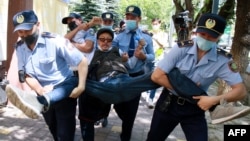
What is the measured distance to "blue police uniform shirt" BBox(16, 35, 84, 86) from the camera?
308cm

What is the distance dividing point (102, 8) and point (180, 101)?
16.8 meters

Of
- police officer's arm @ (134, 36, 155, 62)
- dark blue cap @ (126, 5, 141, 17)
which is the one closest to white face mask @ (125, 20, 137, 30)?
dark blue cap @ (126, 5, 141, 17)

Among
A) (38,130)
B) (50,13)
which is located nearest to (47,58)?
(38,130)

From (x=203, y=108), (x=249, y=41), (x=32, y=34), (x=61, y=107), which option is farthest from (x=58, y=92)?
(x=249, y=41)

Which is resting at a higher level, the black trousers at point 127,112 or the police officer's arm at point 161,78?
the police officer's arm at point 161,78

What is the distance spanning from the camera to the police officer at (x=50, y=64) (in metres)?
3.01

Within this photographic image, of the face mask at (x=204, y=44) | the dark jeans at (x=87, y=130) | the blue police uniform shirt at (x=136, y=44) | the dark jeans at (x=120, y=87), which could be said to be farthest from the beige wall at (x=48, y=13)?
the face mask at (x=204, y=44)

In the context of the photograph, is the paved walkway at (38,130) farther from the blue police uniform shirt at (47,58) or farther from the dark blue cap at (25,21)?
the dark blue cap at (25,21)

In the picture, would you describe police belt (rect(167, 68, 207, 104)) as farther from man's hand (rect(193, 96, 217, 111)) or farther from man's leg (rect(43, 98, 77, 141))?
man's leg (rect(43, 98, 77, 141))

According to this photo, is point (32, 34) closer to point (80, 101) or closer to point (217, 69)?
point (80, 101)

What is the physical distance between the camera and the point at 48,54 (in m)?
3.07

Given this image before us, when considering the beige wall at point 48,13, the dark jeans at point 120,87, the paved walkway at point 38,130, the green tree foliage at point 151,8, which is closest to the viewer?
the dark jeans at point 120,87

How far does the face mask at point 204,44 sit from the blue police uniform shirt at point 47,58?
1070 mm

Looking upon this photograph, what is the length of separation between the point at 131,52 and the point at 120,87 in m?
1.07
